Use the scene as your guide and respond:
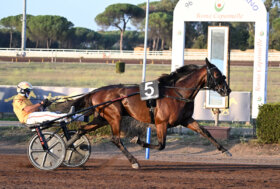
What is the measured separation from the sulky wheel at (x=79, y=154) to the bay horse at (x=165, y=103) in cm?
20

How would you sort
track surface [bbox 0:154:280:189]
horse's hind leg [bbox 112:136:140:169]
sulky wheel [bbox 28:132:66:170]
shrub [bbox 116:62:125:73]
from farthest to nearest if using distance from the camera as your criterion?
shrub [bbox 116:62:125:73], horse's hind leg [bbox 112:136:140:169], sulky wheel [bbox 28:132:66:170], track surface [bbox 0:154:280:189]

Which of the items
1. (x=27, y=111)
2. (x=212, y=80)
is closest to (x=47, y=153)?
(x=27, y=111)

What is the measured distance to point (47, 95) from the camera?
52.6 feet

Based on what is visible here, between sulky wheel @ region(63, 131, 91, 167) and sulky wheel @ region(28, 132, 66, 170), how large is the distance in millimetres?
333

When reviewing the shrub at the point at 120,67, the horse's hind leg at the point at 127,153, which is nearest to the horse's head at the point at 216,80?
the horse's hind leg at the point at 127,153

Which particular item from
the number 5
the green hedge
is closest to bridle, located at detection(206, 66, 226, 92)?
the number 5

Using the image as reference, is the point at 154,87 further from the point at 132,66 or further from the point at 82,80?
the point at 132,66

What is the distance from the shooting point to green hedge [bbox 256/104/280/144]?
10969mm

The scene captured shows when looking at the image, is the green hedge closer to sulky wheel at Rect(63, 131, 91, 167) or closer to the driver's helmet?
sulky wheel at Rect(63, 131, 91, 167)

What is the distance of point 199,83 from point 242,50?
4301 cm

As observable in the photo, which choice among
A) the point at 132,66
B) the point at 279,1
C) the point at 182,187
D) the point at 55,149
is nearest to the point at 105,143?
the point at 55,149

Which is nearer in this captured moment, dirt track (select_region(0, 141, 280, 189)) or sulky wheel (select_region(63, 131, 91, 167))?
dirt track (select_region(0, 141, 280, 189))

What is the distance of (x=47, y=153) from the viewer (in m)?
7.39

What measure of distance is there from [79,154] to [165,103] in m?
1.63
